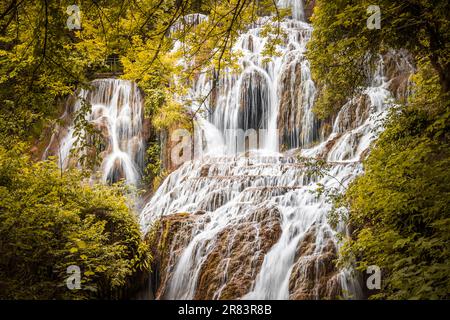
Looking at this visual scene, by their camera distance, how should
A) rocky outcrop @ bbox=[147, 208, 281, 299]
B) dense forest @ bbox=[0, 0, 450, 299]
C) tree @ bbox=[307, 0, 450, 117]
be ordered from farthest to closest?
rocky outcrop @ bbox=[147, 208, 281, 299]
tree @ bbox=[307, 0, 450, 117]
dense forest @ bbox=[0, 0, 450, 299]

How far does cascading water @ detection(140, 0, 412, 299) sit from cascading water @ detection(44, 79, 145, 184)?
2.85 metres

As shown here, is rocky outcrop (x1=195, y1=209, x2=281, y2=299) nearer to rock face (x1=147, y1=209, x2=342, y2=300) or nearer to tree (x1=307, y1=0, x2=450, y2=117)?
rock face (x1=147, y1=209, x2=342, y2=300)

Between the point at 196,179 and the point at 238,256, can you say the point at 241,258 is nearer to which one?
the point at 238,256

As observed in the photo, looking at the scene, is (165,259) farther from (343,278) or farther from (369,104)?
(369,104)

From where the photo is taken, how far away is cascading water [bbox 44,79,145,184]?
15.3 meters

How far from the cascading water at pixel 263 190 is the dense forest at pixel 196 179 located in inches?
2.3

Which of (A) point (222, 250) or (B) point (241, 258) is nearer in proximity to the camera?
(B) point (241, 258)

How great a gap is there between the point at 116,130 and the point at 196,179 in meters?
6.00

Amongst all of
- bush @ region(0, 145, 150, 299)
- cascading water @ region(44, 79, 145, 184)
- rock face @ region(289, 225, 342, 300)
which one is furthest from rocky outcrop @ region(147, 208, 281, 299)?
cascading water @ region(44, 79, 145, 184)

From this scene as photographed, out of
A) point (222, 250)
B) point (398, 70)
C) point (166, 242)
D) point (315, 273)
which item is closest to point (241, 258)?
point (222, 250)

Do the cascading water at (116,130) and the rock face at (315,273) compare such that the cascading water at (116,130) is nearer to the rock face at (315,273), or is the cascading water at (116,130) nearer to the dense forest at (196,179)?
the dense forest at (196,179)

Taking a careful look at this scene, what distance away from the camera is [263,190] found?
9500 millimetres

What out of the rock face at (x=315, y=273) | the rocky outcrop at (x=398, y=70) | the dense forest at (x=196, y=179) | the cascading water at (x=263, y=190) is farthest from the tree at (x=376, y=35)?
the rocky outcrop at (x=398, y=70)

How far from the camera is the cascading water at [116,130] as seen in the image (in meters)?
15.3
